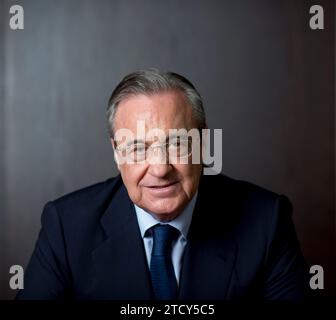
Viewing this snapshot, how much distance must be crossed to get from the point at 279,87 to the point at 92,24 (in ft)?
2.11

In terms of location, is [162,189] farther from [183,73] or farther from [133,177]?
[183,73]

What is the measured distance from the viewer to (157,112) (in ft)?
A: 4.12

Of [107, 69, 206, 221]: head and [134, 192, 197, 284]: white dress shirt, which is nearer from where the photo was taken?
[107, 69, 206, 221]: head

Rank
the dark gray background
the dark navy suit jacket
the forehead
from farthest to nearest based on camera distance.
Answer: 1. the dark gray background
2. the dark navy suit jacket
3. the forehead

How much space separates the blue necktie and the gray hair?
0.96 ft

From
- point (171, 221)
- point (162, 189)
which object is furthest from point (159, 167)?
point (171, 221)

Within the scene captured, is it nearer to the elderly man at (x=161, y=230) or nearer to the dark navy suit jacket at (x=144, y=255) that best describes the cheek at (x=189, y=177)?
the elderly man at (x=161, y=230)

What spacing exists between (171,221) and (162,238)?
1.9 inches

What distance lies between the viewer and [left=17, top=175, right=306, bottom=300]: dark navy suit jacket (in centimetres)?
136


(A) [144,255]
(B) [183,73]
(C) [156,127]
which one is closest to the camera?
(C) [156,127]

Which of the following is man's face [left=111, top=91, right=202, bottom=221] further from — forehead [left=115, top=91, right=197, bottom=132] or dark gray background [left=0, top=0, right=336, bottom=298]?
dark gray background [left=0, top=0, right=336, bottom=298]

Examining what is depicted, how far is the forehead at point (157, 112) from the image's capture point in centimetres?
125

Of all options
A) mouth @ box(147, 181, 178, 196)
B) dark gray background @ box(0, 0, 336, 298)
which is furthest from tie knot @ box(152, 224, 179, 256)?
dark gray background @ box(0, 0, 336, 298)
